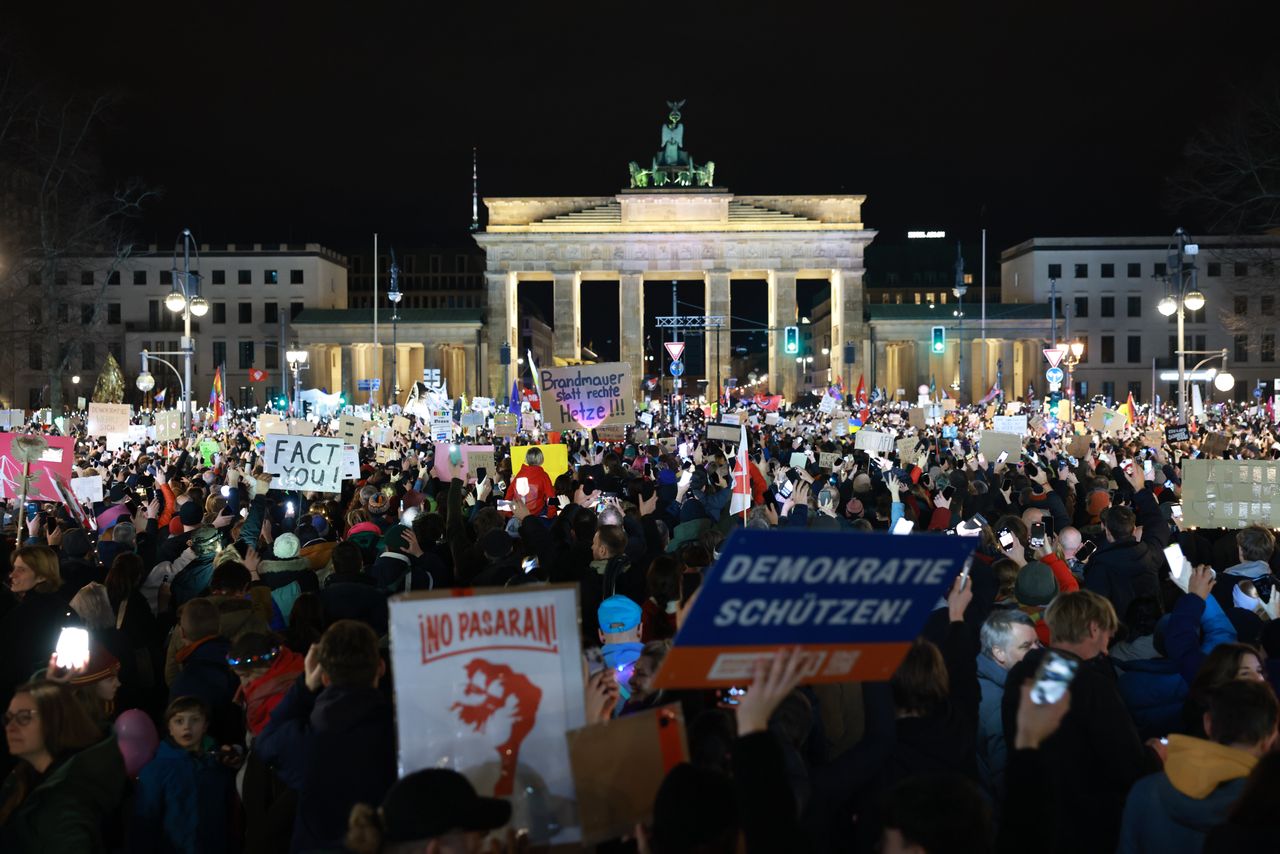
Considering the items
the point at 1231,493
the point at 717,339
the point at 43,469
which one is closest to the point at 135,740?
the point at 43,469

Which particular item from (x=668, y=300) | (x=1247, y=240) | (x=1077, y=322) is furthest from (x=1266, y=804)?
(x=668, y=300)

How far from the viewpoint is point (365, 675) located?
4629 mm

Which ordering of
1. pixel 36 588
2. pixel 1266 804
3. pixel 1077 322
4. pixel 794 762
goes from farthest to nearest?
pixel 1077 322, pixel 36 588, pixel 794 762, pixel 1266 804

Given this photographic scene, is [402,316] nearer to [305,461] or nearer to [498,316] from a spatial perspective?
[498,316]

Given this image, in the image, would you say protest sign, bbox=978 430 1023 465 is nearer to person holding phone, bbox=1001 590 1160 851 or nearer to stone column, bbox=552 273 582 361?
person holding phone, bbox=1001 590 1160 851

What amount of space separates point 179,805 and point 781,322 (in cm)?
7591

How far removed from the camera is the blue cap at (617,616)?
6.10m

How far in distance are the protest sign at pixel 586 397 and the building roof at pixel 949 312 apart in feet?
213

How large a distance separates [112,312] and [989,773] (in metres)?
96.7

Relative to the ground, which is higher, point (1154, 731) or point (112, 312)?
point (112, 312)

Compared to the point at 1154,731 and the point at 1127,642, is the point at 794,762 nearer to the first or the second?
the point at 1154,731

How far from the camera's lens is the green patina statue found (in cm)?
8044

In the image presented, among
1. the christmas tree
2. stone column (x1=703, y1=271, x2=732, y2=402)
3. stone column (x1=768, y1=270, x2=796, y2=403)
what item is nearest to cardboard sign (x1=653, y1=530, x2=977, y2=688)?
the christmas tree

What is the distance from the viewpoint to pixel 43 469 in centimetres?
1165
